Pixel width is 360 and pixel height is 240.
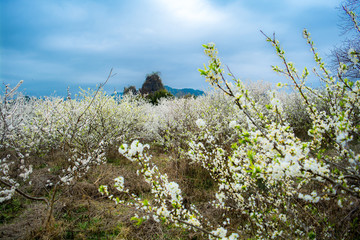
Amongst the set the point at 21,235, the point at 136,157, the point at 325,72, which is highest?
the point at 325,72

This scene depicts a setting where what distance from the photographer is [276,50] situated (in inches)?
80.7

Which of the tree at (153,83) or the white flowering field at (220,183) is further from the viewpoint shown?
the tree at (153,83)

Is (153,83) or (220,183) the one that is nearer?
(220,183)

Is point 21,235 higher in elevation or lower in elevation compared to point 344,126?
lower

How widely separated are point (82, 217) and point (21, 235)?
3.10 ft

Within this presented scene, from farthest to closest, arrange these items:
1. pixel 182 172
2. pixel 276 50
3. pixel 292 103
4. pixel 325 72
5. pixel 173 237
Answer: pixel 292 103 < pixel 182 172 < pixel 173 237 < pixel 325 72 < pixel 276 50

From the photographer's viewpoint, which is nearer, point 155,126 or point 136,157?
point 136,157

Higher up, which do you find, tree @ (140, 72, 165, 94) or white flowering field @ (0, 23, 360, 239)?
tree @ (140, 72, 165, 94)

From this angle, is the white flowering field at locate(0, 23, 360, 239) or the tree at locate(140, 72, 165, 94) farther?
the tree at locate(140, 72, 165, 94)

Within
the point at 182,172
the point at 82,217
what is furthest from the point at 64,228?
the point at 182,172

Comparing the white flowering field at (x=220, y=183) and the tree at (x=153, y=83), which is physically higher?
the tree at (x=153, y=83)

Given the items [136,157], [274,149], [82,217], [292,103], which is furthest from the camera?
[292,103]

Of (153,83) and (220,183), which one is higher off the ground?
(153,83)

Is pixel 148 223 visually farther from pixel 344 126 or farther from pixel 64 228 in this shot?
pixel 344 126
